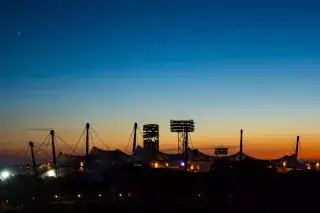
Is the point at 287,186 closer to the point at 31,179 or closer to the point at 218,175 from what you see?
the point at 218,175

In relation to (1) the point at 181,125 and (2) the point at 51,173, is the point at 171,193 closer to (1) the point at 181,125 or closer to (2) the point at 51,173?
(2) the point at 51,173

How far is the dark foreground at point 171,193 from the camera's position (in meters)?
85.9

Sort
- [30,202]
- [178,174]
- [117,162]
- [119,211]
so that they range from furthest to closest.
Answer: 1. [117,162]
2. [178,174]
3. [30,202]
4. [119,211]

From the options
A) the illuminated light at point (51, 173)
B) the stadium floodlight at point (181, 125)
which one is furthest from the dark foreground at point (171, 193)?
the stadium floodlight at point (181, 125)

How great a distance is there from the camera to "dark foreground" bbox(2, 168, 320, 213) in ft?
282

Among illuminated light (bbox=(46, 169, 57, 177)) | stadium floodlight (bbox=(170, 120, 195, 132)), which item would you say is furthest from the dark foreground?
stadium floodlight (bbox=(170, 120, 195, 132))

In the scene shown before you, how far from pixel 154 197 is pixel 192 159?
63.2 meters

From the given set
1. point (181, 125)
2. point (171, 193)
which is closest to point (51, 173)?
point (171, 193)

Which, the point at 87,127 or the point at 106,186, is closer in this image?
the point at 106,186

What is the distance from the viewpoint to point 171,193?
10450 cm

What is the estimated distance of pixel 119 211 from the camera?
82.1 m

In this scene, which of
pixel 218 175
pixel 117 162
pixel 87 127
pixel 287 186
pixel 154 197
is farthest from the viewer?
pixel 87 127

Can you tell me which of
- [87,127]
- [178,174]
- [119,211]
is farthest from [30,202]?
[87,127]

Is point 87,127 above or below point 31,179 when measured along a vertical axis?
above
